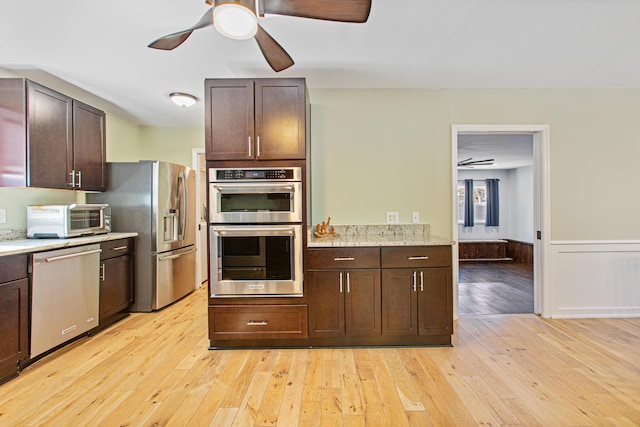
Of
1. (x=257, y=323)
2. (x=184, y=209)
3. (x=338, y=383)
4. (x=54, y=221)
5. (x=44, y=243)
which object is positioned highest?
(x=184, y=209)

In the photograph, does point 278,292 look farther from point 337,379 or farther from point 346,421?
point 346,421

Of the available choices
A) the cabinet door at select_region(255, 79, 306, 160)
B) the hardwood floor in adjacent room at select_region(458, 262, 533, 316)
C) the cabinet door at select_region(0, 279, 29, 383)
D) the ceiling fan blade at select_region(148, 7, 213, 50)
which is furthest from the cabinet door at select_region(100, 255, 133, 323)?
the hardwood floor in adjacent room at select_region(458, 262, 533, 316)

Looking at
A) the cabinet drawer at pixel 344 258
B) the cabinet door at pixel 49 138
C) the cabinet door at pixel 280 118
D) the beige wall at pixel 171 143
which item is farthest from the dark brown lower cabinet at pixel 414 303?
the beige wall at pixel 171 143

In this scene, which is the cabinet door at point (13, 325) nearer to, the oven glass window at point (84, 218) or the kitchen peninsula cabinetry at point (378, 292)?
the oven glass window at point (84, 218)

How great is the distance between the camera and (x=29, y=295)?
89.6 inches

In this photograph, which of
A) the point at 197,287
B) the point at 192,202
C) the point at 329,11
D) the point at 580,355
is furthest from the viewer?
the point at 197,287

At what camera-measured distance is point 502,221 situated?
837cm

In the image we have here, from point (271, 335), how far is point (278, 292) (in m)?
0.36

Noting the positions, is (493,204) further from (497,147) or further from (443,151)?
(443,151)

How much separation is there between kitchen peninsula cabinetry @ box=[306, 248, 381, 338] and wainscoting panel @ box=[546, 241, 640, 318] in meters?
2.06

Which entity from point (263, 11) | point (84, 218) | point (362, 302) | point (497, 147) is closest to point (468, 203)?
point (497, 147)

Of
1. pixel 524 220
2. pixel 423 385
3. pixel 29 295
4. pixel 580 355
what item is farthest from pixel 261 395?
Result: pixel 524 220

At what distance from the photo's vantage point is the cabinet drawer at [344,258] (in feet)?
8.55

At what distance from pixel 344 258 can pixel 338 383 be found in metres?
0.91
